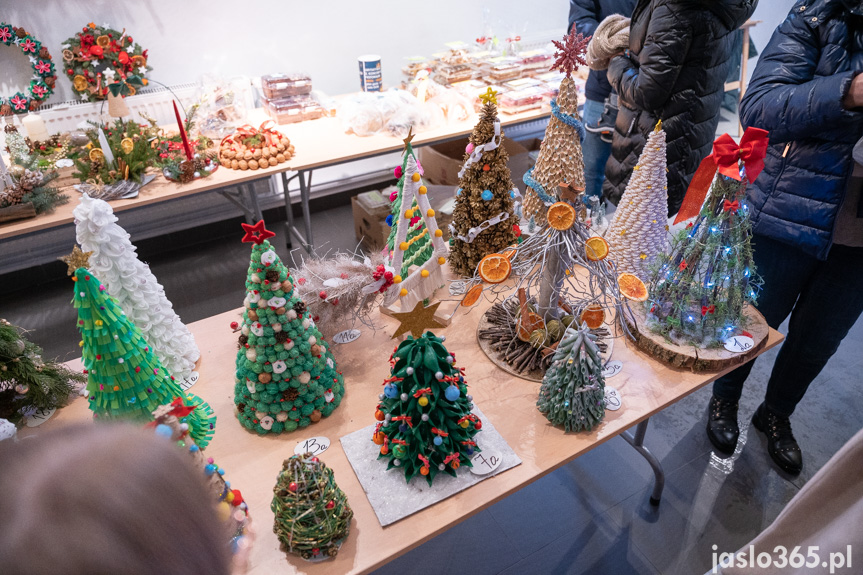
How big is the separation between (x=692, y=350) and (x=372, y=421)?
0.97 meters

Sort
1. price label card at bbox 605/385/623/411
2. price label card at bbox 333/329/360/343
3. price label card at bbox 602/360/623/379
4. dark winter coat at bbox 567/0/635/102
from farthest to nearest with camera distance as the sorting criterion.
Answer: dark winter coat at bbox 567/0/635/102, price label card at bbox 333/329/360/343, price label card at bbox 602/360/623/379, price label card at bbox 605/385/623/411

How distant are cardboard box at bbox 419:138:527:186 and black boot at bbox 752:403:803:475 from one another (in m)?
2.27

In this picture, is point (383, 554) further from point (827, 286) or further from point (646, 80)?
point (646, 80)

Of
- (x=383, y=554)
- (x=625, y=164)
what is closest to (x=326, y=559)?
(x=383, y=554)

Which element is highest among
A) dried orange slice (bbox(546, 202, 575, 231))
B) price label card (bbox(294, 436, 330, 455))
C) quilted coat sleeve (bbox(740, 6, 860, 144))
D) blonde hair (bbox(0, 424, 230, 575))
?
quilted coat sleeve (bbox(740, 6, 860, 144))

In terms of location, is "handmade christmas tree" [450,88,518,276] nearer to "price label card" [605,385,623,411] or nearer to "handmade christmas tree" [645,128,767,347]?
"handmade christmas tree" [645,128,767,347]

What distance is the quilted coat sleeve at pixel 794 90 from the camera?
1433 mm

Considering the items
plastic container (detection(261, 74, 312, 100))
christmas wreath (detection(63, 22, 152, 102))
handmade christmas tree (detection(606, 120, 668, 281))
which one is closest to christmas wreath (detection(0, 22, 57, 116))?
christmas wreath (detection(63, 22, 152, 102))

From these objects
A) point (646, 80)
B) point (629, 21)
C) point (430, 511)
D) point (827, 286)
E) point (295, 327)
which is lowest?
point (430, 511)

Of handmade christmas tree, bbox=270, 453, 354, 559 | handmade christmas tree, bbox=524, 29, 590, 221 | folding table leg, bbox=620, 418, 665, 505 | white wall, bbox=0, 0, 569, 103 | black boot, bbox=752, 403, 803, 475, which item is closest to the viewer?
handmade christmas tree, bbox=270, 453, 354, 559

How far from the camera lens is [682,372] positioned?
5.31 ft

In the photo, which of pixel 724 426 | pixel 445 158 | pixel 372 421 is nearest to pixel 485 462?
pixel 372 421

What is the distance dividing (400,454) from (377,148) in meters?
2.18

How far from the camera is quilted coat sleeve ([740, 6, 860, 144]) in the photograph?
143cm
